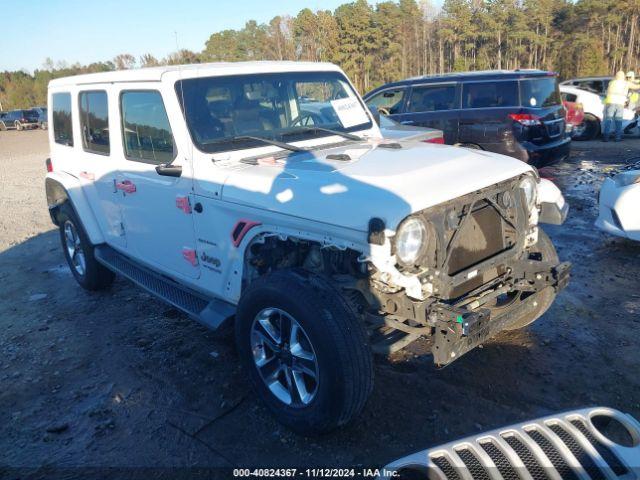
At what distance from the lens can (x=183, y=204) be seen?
3787 mm

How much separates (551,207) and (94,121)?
4.01m

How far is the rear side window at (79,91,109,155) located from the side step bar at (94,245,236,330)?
1.02 meters

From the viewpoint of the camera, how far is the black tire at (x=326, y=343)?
109 inches

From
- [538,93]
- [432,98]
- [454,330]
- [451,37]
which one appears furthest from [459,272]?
[451,37]

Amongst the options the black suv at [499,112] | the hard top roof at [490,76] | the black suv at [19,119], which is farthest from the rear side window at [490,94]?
the black suv at [19,119]

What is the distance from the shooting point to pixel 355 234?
277 centimetres

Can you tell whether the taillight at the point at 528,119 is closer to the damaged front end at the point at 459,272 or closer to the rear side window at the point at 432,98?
the rear side window at the point at 432,98

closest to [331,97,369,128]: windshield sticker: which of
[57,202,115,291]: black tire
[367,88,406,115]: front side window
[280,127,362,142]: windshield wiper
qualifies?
[280,127,362,142]: windshield wiper

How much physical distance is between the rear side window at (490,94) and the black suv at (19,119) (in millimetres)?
38755

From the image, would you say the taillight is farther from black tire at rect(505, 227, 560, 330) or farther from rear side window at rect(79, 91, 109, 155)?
rear side window at rect(79, 91, 109, 155)

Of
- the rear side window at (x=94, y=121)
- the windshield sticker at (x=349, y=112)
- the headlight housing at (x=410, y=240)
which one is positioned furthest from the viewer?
the rear side window at (x=94, y=121)

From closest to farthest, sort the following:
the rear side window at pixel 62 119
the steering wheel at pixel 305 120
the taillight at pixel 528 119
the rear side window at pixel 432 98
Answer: the steering wheel at pixel 305 120 → the rear side window at pixel 62 119 → the taillight at pixel 528 119 → the rear side window at pixel 432 98

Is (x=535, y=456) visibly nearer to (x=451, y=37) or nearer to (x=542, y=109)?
(x=542, y=109)

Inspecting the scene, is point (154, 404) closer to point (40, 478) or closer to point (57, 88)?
point (40, 478)
